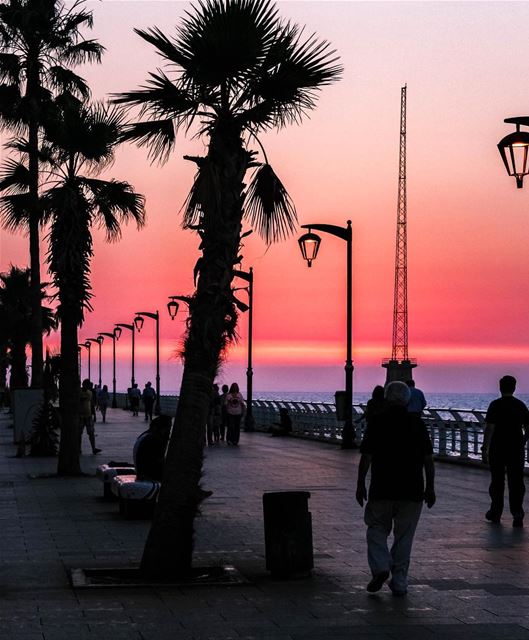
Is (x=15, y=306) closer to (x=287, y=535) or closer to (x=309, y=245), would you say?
(x=309, y=245)

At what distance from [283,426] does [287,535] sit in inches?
1229

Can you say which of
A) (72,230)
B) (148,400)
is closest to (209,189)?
(72,230)

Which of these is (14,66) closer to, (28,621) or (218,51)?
(218,51)

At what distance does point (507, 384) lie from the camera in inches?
615

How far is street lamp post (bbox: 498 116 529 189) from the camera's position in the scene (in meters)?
12.5

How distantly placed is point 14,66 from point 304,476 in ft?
44.3

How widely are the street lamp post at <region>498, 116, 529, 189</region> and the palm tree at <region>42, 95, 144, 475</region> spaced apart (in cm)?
1220

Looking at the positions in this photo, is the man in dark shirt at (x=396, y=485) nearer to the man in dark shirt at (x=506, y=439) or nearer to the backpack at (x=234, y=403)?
the man in dark shirt at (x=506, y=439)

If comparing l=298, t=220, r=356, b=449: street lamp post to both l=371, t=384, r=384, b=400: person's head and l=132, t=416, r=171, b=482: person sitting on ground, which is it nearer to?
l=371, t=384, r=384, b=400: person's head

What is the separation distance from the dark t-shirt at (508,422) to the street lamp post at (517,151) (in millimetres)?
3895

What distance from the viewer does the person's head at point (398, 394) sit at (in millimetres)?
10523

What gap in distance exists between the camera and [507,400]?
15.8m

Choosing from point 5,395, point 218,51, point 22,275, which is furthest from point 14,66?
point 5,395

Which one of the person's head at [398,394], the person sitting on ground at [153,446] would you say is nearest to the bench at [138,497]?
the person sitting on ground at [153,446]
